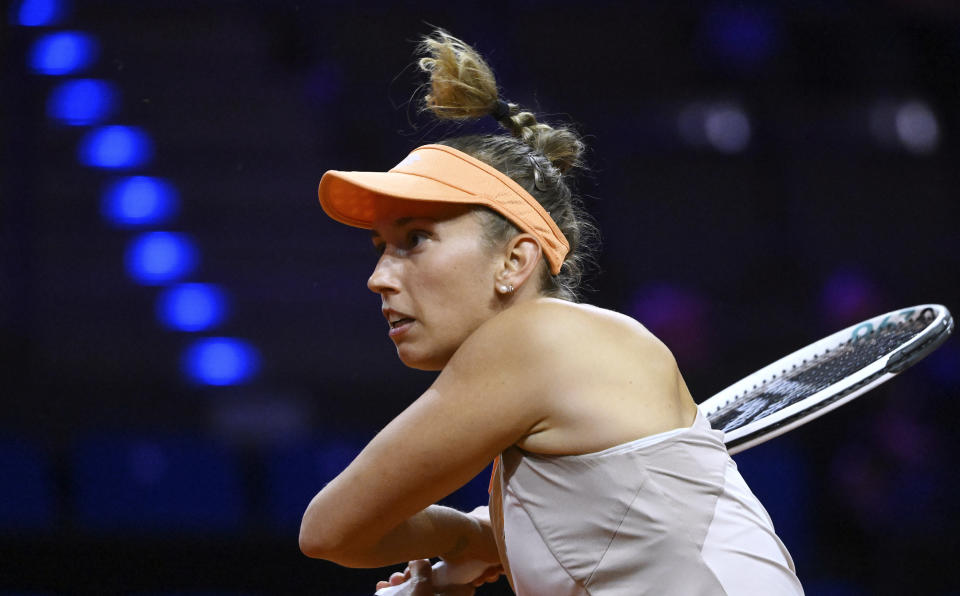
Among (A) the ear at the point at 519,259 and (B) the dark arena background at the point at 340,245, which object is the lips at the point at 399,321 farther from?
(B) the dark arena background at the point at 340,245

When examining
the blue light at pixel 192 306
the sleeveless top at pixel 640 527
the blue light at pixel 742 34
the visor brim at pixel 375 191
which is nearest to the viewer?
the sleeveless top at pixel 640 527

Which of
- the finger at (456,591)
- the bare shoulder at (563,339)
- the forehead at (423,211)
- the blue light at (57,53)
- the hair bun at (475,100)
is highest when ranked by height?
the blue light at (57,53)

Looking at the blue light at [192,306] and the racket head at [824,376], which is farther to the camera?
the blue light at [192,306]

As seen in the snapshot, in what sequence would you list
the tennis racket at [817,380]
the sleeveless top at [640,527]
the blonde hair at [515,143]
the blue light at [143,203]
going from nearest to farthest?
the sleeveless top at [640,527], the blonde hair at [515,143], the tennis racket at [817,380], the blue light at [143,203]

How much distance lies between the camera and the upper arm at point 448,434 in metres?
1.00

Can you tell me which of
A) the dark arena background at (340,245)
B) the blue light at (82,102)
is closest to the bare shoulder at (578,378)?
the dark arena background at (340,245)

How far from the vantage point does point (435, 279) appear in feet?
3.65

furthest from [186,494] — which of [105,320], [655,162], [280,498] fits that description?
[655,162]

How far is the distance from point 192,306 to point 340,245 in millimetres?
481

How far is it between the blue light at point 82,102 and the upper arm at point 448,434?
7.87 ft

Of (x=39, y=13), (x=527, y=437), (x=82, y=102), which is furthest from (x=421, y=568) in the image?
(x=39, y=13)

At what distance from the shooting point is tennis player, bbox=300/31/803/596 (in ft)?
3.23

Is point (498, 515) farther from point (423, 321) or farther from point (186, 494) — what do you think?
point (186, 494)

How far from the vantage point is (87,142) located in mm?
3066
